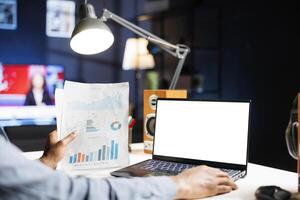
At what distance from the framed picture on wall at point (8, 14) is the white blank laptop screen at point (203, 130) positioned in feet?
11.9

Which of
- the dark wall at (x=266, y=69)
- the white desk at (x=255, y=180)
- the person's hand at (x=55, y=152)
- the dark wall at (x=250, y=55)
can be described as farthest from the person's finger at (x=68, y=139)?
the dark wall at (x=250, y=55)

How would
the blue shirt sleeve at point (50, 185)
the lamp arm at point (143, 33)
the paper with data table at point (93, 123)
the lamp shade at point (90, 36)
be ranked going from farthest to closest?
1. the lamp arm at point (143, 33)
2. the lamp shade at point (90, 36)
3. the paper with data table at point (93, 123)
4. the blue shirt sleeve at point (50, 185)

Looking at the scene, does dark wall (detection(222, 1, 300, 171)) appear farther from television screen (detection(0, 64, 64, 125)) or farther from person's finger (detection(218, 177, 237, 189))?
person's finger (detection(218, 177, 237, 189))

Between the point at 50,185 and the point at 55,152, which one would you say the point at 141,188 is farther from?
the point at 55,152

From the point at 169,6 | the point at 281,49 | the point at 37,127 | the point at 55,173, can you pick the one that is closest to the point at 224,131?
the point at 55,173

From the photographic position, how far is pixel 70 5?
4.78 meters

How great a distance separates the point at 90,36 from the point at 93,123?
38 cm

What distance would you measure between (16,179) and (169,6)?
4945 mm

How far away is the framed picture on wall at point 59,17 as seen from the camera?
4684 mm

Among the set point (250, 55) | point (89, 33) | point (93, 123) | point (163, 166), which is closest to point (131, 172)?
point (163, 166)

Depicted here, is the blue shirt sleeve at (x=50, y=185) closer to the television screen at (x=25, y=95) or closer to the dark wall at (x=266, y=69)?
the dark wall at (x=266, y=69)

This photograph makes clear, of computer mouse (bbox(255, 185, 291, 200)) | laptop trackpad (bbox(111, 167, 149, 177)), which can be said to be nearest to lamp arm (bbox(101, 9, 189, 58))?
laptop trackpad (bbox(111, 167, 149, 177))

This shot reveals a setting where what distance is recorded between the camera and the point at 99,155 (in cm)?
130

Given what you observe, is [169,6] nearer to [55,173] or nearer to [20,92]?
[20,92]
